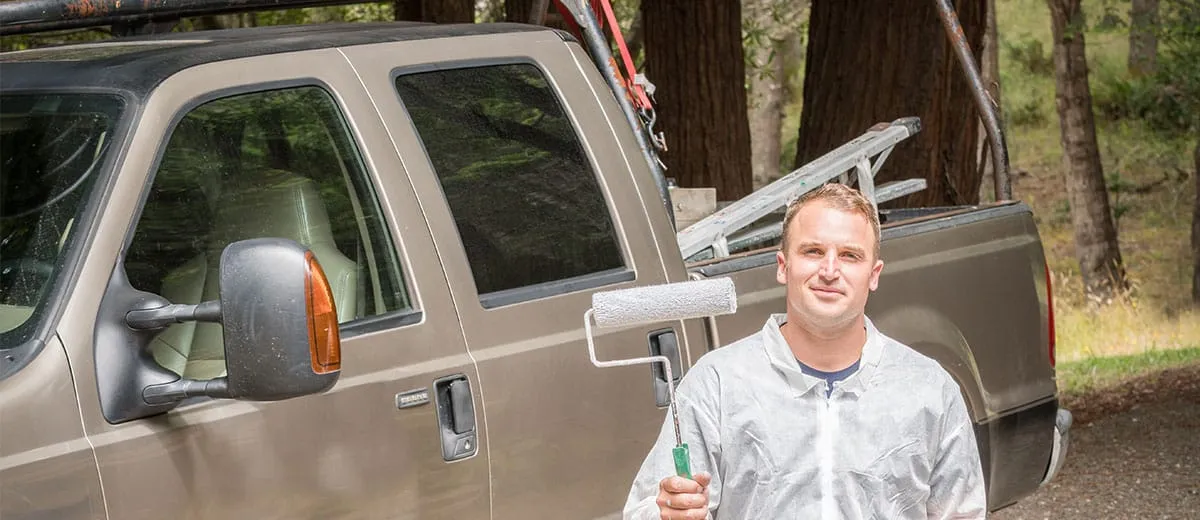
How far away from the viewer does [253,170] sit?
357 centimetres

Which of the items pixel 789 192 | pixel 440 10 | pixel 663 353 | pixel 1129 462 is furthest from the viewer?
pixel 440 10

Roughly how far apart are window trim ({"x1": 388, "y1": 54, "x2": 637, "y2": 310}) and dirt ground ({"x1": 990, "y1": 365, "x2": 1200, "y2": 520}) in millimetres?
4289

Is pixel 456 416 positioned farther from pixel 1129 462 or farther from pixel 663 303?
pixel 1129 462

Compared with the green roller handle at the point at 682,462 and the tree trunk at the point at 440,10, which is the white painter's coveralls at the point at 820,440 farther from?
the tree trunk at the point at 440,10

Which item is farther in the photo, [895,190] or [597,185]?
[895,190]

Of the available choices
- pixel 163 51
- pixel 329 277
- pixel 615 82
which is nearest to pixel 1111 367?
pixel 615 82

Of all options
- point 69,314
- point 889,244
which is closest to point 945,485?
point 69,314

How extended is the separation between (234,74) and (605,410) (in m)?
1.16

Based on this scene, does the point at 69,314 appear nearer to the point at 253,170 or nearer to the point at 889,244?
the point at 253,170

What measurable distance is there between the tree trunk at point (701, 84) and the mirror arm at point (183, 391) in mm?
7553

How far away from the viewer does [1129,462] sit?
8.81 meters

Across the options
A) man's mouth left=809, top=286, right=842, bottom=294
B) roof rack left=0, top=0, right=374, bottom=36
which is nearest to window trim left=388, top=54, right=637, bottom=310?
roof rack left=0, top=0, right=374, bottom=36

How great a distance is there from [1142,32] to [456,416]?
22122mm

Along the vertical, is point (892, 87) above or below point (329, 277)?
above
